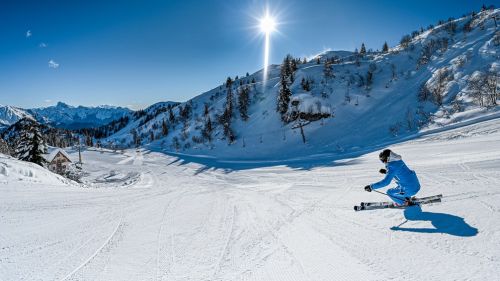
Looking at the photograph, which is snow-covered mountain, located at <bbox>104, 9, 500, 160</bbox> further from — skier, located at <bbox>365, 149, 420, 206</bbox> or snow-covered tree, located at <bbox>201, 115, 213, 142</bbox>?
skier, located at <bbox>365, 149, 420, 206</bbox>

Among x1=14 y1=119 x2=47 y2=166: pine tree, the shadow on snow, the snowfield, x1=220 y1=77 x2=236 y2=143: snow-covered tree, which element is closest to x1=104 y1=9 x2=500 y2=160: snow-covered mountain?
x1=220 y1=77 x2=236 y2=143: snow-covered tree

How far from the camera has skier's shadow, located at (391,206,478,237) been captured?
6395 mm

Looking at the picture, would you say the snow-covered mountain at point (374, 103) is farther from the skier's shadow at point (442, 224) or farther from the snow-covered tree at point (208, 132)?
the skier's shadow at point (442, 224)

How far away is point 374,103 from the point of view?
170 ft

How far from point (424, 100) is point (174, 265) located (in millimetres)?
46853

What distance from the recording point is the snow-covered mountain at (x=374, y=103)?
122 ft

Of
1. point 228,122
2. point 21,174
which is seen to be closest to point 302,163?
point 21,174

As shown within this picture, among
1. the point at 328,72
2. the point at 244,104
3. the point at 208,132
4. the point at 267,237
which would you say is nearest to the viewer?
the point at 267,237

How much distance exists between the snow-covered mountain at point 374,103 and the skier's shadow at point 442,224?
1037 inches

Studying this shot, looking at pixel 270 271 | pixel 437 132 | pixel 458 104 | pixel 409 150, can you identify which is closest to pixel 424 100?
pixel 458 104

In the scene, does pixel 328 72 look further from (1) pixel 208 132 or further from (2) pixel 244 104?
(1) pixel 208 132

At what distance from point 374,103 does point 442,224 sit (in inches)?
1921

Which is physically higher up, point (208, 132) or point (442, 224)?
point (208, 132)

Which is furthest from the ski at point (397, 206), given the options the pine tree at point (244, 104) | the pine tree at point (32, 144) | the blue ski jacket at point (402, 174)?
the pine tree at point (244, 104)
